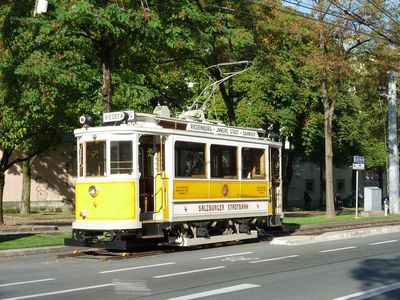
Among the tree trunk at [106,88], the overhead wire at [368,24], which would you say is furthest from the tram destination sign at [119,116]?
the overhead wire at [368,24]

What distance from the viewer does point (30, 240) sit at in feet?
59.7

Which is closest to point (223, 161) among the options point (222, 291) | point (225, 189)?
point (225, 189)

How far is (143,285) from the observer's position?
10.4m

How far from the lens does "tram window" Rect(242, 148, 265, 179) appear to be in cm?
1850

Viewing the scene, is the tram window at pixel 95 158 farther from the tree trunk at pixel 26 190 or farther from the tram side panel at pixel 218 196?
the tree trunk at pixel 26 190

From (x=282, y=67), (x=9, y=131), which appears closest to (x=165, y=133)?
(x=9, y=131)

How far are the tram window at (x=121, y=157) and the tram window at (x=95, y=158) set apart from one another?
0.89 feet

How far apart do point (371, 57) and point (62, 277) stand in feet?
80.3

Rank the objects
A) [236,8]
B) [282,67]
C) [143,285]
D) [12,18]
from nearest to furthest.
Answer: [143,285]
[12,18]
[236,8]
[282,67]

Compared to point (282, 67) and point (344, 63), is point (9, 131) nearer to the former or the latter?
point (282, 67)

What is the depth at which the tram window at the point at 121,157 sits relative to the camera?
15.0 m

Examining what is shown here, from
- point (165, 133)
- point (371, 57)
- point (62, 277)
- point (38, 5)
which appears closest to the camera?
point (62, 277)

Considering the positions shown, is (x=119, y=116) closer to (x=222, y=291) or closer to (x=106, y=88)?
(x=106, y=88)

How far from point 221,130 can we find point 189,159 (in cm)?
183
